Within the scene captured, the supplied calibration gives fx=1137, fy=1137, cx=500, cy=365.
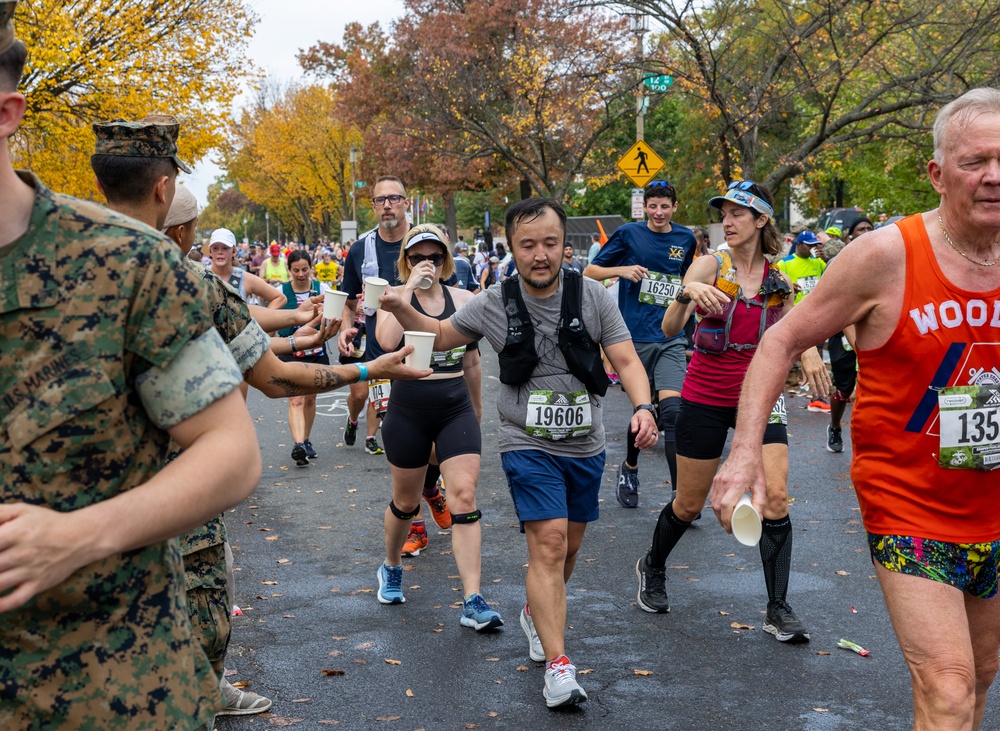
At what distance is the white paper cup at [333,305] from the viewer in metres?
4.49

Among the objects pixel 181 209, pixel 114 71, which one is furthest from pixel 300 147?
pixel 181 209

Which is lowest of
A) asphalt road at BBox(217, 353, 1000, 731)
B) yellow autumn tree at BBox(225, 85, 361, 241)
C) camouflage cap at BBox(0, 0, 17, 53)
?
asphalt road at BBox(217, 353, 1000, 731)

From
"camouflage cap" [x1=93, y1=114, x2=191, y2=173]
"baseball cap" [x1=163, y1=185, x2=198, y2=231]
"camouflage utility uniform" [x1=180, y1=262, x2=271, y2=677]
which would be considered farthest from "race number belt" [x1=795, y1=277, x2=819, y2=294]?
"camouflage cap" [x1=93, y1=114, x2=191, y2=173]

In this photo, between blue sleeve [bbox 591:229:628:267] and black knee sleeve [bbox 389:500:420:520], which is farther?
blue sleeve [bbox 591:229:628:267]

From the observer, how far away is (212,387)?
1912mm

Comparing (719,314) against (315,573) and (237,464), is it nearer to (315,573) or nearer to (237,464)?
(315,573)

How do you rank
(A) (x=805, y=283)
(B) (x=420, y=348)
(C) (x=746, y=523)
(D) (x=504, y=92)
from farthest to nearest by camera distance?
(D) (x=504, y=92)
(A) (x=805, y=283)
(B) (x=420, y=348)
(C) (x=746, y=523)

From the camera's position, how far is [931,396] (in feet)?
10.5

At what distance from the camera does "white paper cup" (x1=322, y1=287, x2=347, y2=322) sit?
177 inches

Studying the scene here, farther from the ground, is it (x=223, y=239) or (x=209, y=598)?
(x=223, y=239)

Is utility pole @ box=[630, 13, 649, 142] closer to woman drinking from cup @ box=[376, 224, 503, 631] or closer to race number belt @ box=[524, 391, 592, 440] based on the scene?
woman drinking from cup @ box=[376, 224, 503, 631]

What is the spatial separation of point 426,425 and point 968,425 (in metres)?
3.57

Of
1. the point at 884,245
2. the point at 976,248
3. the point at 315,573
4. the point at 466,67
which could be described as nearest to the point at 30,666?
the point at 884,245

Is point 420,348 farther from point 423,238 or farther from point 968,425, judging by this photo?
point 968,425
